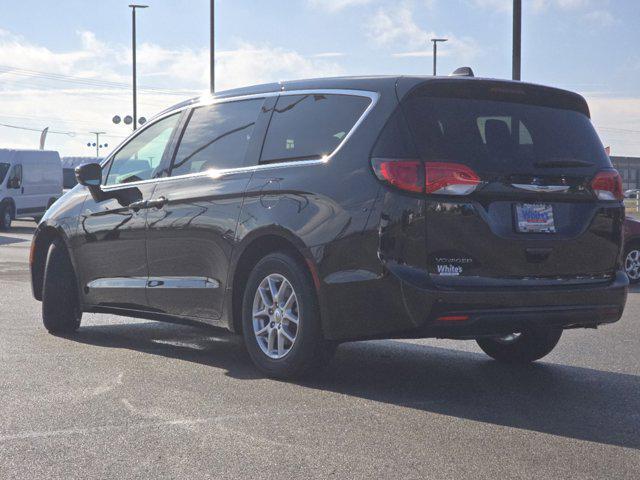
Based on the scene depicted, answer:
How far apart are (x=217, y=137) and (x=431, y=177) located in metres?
2.07

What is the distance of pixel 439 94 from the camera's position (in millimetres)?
6727

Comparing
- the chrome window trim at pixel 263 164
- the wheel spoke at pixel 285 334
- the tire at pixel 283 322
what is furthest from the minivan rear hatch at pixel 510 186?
the wheel spoke at pixel 285 334

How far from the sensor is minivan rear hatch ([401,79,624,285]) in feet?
21.2

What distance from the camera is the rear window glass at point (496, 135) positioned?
6574 mm

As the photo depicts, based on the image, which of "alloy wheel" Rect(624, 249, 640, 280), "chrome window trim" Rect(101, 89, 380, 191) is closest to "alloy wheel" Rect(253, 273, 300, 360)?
"chrome window trim" Rect(101, 89, 380, 191)

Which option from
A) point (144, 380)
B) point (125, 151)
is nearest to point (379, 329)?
point (144, 380)

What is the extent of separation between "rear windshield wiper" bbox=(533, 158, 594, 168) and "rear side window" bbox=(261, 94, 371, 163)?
1053 mm

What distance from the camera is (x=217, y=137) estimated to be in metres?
8.04

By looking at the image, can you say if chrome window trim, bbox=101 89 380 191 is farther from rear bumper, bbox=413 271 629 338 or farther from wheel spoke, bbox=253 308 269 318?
rear bumper, bbox=413 271 629 338

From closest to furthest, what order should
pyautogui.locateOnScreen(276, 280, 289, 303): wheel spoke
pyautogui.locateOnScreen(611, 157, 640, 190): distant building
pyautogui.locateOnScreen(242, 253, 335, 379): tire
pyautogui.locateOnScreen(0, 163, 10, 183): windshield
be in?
pyautogui.locateOnScreen(242, 253, 335, 379): tire < pyautogui.locateOnScreen(276, 280, 289, 303): wheel spoke < pyautogui.locateOnScreen(0, 163, 10, 183): windshield < pyautogui.locateOnScreen(611, 157, 640, 190): distant building

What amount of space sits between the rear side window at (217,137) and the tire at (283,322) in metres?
0.86

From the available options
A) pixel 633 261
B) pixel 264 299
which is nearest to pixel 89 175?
pixel 264 299

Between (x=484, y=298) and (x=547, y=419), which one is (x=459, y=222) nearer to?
(x=484, y=298)

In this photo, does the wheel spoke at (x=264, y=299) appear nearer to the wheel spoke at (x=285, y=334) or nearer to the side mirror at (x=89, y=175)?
the wheel spoke at (x=285, y=334)
